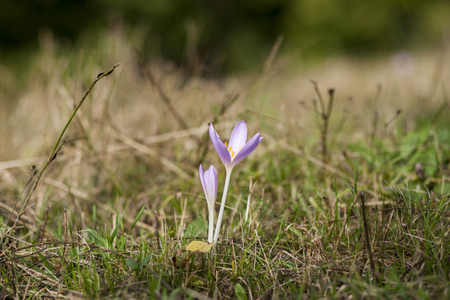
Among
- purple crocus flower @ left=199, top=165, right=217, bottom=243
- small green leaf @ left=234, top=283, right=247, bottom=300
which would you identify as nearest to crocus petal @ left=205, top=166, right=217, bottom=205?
purple crocus flower @ left=199, top=165, right=217, bottom=243

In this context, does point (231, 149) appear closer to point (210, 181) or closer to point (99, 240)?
point (210, 181)

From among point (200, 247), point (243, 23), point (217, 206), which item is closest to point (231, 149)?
point (200, 247)

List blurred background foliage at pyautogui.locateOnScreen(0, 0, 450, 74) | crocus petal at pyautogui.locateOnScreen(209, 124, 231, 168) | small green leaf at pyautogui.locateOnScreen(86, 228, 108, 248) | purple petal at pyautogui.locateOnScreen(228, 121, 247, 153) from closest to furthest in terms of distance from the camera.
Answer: crocus petal at pyautogui.locateOnScreen(209, 124, 231, 168) < purple petal at pyautogui.locateOnScreen(228, 121, 247, 153) < small green leaf at pyautogui.locateOnScreen(86, 228, 108, 248) < blurred background foliage at pyautogui.locateOnScreen(0, 0, 450, 74)

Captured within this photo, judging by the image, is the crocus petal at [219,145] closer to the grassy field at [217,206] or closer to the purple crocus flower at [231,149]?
the purple crocus flower at [231,149]

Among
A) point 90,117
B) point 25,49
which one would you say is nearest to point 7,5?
point 25,49

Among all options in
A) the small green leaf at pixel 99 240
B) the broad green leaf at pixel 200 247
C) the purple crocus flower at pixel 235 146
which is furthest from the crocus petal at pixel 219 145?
the small green leaf at pixel 99 240

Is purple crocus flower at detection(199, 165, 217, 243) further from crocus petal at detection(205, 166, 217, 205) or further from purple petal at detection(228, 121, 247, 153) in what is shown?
purple petal at detection(228, 121, 247, 153)

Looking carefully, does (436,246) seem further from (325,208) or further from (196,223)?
(196,223)
